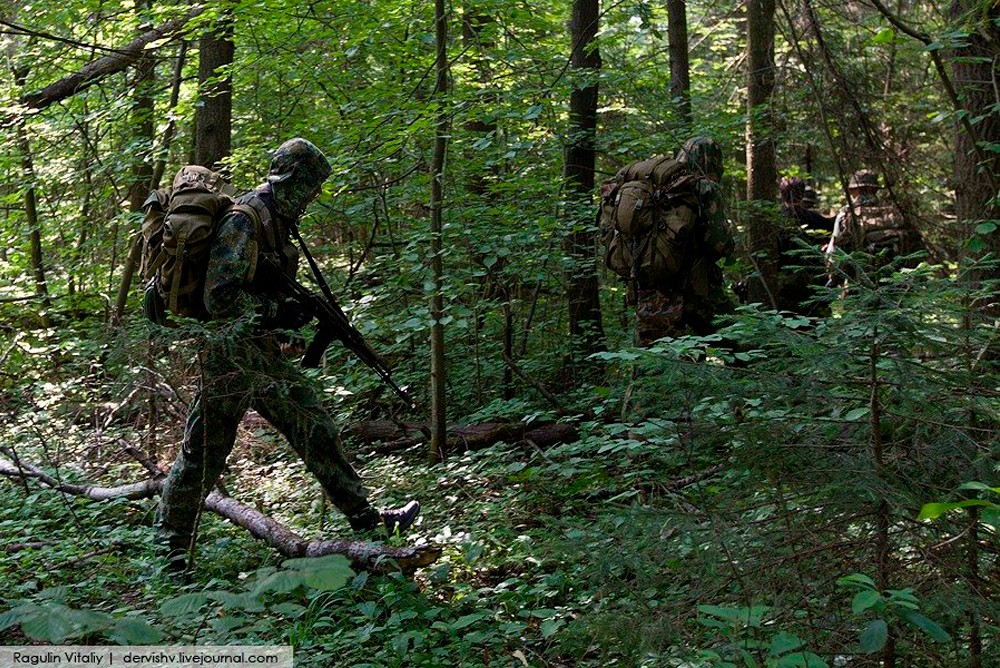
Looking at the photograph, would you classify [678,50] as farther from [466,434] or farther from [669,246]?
[466,434]

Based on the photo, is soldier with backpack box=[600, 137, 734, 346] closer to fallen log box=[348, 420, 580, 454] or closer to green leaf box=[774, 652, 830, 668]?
fallen log box=[348, 420, 580, 454]

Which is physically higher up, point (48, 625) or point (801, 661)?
point (48, 625)

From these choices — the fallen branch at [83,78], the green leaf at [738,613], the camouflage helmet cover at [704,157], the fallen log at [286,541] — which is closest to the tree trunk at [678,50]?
the camouflage helmet cover at [704,157]

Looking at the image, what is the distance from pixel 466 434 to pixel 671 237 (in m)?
2.41

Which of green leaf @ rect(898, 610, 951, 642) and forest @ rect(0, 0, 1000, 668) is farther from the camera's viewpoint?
forest @ rect(0, 0, 1000, 668)

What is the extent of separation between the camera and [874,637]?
2.14 m

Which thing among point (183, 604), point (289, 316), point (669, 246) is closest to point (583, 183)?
point (669, 246)

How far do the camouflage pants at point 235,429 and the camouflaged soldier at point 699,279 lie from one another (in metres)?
2.92

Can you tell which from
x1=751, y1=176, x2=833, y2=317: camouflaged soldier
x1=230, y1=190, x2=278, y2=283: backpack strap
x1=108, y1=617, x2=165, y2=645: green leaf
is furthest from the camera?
x1=751, y1=176, x2=833, y2=317: camouflaged soldier

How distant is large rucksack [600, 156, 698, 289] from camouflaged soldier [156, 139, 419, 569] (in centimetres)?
249

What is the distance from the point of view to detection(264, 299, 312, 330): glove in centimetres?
537

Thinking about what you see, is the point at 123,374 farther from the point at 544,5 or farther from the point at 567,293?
the point at 544,5

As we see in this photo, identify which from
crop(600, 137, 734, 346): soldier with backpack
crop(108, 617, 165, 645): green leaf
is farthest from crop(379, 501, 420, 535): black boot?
crop(108, 617, 165, 645): green leaf

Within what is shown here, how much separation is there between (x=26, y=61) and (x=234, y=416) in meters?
7.85
